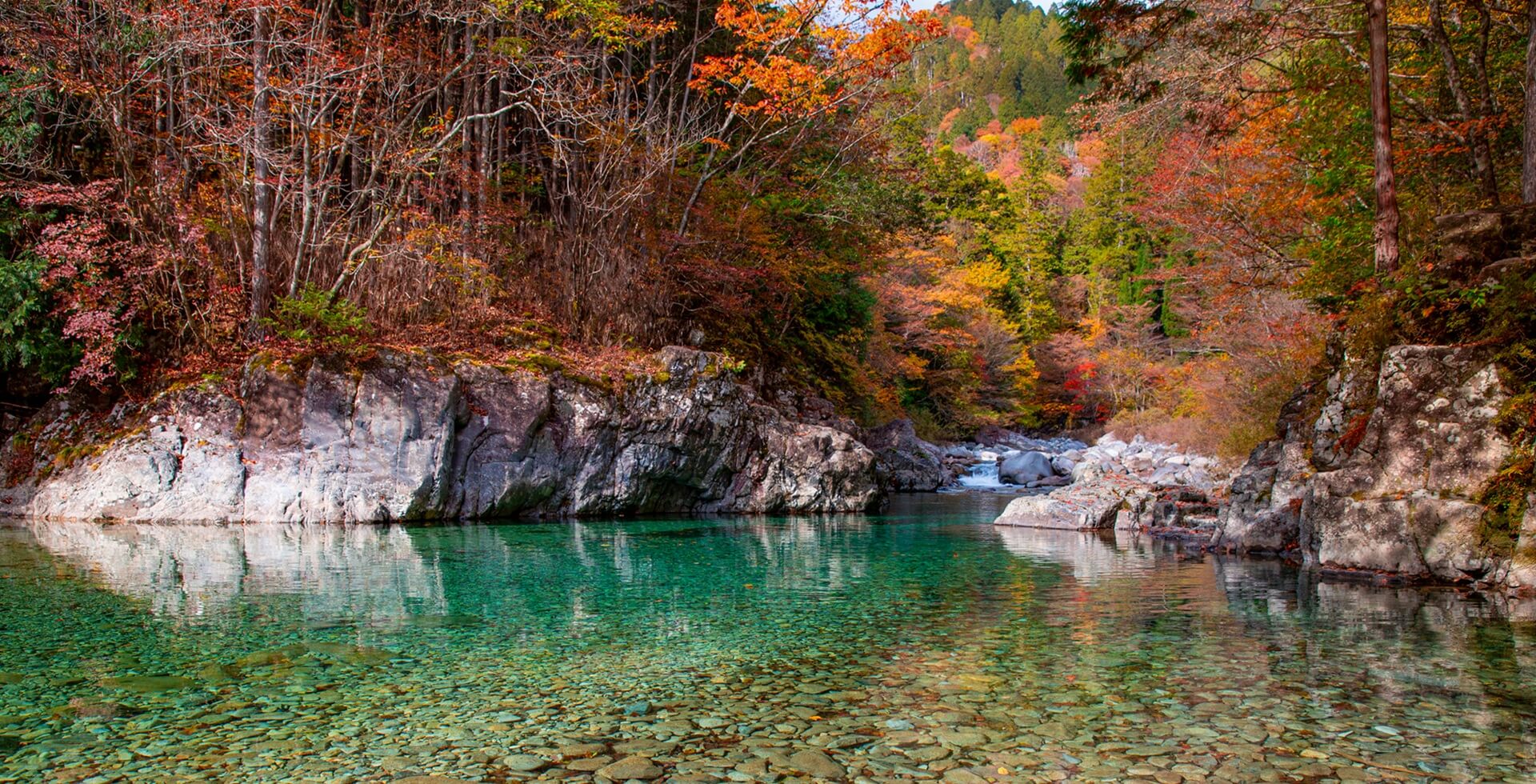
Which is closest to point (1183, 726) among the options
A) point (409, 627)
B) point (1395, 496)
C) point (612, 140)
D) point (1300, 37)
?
point (409, 627)

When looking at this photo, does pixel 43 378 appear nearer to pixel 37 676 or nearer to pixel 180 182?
pixel 180 182

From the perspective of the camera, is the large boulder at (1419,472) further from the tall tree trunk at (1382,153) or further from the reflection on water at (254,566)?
the reflection on water at (254,566)

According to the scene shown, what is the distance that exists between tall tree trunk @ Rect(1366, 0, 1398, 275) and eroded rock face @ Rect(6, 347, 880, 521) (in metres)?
9.98

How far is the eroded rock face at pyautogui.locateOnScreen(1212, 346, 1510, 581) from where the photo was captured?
7.00 m

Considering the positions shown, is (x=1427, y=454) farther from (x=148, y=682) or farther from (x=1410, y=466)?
(x=148, y=682)

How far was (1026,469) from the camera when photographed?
2647cm

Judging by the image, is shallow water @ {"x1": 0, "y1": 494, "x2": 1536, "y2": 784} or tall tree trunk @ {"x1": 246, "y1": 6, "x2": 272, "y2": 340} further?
tall tree trunk @ {"x1": 246, "y1": 6, "x2": 272, "y2": 340}

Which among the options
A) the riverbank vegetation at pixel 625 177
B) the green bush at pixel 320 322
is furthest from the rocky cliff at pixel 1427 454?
the green bush at pixel 320 322

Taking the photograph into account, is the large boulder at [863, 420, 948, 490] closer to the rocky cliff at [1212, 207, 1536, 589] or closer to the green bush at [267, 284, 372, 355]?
the green bush at [267, 284, 372, 355]

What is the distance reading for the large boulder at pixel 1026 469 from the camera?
2628cm

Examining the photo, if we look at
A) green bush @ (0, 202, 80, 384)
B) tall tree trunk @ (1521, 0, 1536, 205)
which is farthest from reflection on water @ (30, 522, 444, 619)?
tall tree trunk @ (1521, 0, 1536, 205)

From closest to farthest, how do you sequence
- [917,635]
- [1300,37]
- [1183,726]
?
[1183,726]
[917,635]
[1300,37]

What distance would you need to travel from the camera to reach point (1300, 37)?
10688 mm

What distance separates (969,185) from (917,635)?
35.8 m
